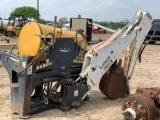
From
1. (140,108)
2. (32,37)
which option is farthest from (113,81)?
(32,37)

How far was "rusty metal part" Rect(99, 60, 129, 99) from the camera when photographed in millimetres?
5980

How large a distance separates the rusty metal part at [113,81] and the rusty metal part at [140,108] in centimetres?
133

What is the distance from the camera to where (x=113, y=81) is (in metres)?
5.97

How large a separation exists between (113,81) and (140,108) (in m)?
1.49

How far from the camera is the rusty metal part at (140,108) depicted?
449 cm

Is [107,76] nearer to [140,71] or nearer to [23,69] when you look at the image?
[23,69]

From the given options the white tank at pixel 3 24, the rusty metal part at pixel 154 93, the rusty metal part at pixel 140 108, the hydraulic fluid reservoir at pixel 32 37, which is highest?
the hydraulic fluid reservoir at pixel 32 37

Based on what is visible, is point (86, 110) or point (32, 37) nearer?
point (32, 37)

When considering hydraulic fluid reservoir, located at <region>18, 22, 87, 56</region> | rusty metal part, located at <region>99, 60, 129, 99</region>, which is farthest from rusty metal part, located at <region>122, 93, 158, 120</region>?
hydraulic fluid reservoir, located at <region>18, 22, 87, 56</region>

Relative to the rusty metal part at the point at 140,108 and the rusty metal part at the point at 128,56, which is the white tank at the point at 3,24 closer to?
the rusty metal part at the point at 128,56

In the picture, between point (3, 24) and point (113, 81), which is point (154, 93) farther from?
point (3, 24)

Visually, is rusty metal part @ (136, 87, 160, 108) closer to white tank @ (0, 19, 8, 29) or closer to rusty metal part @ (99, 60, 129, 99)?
rusty metal part @ (99, 60, 129, 99)

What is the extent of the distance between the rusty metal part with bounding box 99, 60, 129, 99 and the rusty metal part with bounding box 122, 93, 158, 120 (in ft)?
4.35

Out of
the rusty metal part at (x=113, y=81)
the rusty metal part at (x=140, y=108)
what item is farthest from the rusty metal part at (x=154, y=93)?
the rusty metal part at (x=113, y=81)
